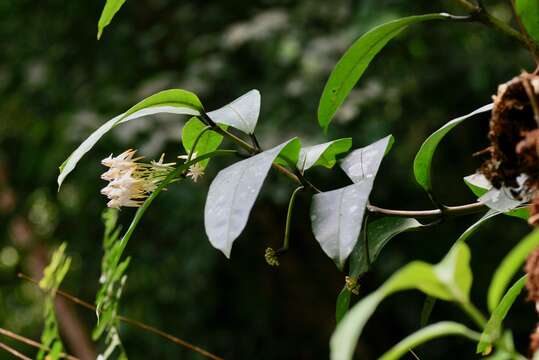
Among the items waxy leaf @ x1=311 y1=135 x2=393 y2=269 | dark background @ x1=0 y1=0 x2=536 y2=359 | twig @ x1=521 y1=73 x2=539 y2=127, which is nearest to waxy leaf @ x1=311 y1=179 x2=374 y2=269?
waxy leaf @ x1=311 y1=135 x2=393 y2=269

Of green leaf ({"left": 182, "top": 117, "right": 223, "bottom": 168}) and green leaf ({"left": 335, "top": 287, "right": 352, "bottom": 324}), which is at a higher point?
green leaf ({"left": 182, "top": 117, "right": 223, "bottom": 168})

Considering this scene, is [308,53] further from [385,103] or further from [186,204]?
[186,204]

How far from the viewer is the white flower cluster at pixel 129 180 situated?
0.54m

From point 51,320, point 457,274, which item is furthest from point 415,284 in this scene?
point 51,320

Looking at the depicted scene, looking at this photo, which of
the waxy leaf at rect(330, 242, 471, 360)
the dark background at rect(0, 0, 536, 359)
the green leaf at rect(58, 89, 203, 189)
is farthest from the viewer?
the dark background at rect(0, 0, 536, 359)

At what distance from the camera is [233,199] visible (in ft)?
1.40

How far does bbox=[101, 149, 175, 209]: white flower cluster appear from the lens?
1.76 ft

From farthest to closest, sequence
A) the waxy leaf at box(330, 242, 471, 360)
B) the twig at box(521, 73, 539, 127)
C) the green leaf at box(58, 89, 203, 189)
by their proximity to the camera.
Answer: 1. the green leaf at box(58, 89, 203, 189)
2. the twig at box(521, 73, 539, 127)
3. the waxy leaf at box(330, 242, 471, 360)

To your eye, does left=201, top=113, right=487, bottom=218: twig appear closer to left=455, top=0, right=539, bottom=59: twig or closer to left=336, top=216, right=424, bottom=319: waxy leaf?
left=336, top=216, right=424, bottom=319: waxy leaf

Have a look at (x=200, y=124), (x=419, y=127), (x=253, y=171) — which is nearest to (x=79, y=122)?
(x=419, y=127)

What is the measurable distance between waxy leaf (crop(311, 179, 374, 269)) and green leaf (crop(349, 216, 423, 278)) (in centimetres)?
8

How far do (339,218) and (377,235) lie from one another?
0.37 ft

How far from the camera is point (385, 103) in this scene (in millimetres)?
2057

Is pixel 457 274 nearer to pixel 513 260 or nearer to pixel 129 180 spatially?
pixel 513 260
